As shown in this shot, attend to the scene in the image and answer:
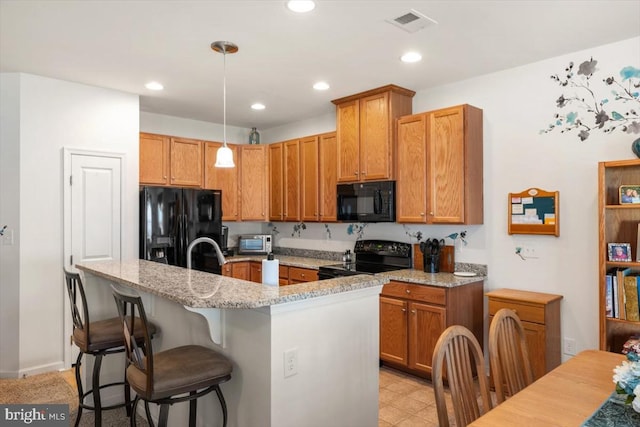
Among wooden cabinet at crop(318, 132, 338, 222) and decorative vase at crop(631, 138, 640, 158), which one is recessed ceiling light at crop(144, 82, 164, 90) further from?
decorative vase at crop(631, 138, 640, 158)

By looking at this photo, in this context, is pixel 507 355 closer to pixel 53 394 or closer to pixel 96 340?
pixel 96 340

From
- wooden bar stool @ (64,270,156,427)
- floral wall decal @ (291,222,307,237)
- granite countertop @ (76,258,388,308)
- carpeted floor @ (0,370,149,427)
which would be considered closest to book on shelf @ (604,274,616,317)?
granite countertop @ (76,258,388,308)

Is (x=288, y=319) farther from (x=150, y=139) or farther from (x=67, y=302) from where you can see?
(x=150, y=139)

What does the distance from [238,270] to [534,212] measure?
3343 mm

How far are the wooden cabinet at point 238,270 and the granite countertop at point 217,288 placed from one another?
96.2 inches

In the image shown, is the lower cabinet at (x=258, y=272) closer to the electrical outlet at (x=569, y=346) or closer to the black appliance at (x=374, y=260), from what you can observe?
the black appliance at (x=374, y=260)

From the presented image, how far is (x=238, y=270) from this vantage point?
204 inches

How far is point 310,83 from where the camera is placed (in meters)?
3.92

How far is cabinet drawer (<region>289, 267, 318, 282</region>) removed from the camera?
4530 mm

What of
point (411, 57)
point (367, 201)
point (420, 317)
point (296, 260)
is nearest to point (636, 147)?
point (411, 57)

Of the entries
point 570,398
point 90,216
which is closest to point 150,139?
point 90,216

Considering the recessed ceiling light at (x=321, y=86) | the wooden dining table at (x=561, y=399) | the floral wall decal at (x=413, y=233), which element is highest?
the recessed ceiling light at (x=321, y=86)

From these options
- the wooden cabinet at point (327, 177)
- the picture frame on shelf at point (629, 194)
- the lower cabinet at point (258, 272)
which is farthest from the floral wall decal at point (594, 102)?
the lower cabinet at point (258, 272)

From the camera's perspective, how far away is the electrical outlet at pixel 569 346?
320 cm
